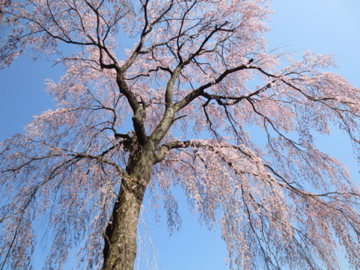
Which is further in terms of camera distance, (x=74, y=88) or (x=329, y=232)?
(x=74, y=88)

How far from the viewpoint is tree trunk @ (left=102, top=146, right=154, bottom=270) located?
8.18 ft

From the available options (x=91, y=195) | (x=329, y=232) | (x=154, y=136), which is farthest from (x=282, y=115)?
(x=91, y=195)

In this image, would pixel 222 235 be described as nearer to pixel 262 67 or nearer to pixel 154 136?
pixel 154 136

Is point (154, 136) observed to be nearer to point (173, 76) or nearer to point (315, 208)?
point (173, 76)

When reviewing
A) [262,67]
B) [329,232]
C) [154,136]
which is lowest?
[329,232]

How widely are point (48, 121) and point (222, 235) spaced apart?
3.83 m

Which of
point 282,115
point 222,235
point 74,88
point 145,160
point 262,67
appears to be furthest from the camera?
point 74,88

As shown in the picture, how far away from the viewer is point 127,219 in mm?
2762

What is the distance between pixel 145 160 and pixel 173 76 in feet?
7.01

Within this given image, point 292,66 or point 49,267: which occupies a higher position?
point 292,66

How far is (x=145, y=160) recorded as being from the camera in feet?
11.0

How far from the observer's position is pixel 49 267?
9.94ft

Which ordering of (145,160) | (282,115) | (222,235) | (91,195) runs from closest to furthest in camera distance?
(91,195)
(222,235)
(145,160)
(282,115)

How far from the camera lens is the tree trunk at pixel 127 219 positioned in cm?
249
